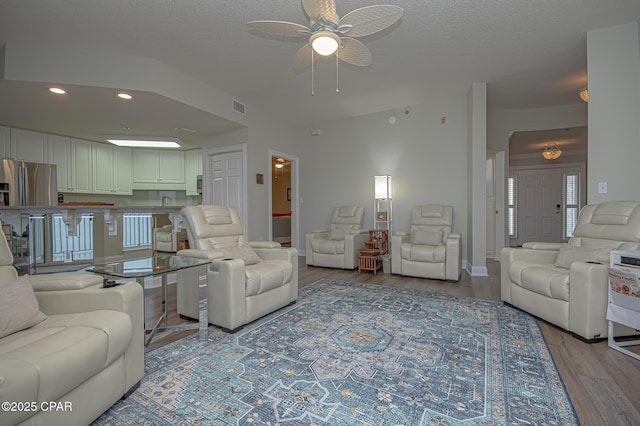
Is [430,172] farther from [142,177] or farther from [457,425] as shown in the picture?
[142,177]

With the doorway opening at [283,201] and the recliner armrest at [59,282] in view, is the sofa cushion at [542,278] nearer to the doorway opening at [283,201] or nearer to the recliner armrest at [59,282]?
the recliner armrest at [59,282]

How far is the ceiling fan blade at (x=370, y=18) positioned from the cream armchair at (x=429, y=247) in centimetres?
282

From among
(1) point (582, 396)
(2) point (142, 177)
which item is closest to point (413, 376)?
(1) point (582, 396)

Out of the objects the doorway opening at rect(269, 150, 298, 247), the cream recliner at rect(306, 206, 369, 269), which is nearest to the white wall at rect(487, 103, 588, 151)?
Answer: the cream recliner at rect(306, 206, 369, 269)

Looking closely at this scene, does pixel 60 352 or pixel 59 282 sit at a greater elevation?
pixel 59 282

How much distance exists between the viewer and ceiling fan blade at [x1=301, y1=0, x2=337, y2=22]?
6.40 feet

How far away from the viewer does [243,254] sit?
2.80m

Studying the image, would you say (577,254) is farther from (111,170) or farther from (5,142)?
(5,142)

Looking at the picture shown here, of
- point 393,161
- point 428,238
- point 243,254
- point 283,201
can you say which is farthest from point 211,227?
point 283,201

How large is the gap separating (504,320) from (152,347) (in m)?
2.84

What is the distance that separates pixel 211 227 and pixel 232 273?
0.77 m

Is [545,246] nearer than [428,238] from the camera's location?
Yes

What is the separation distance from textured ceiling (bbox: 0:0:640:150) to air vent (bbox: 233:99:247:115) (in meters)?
0.10

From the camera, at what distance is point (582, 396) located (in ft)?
5.00
